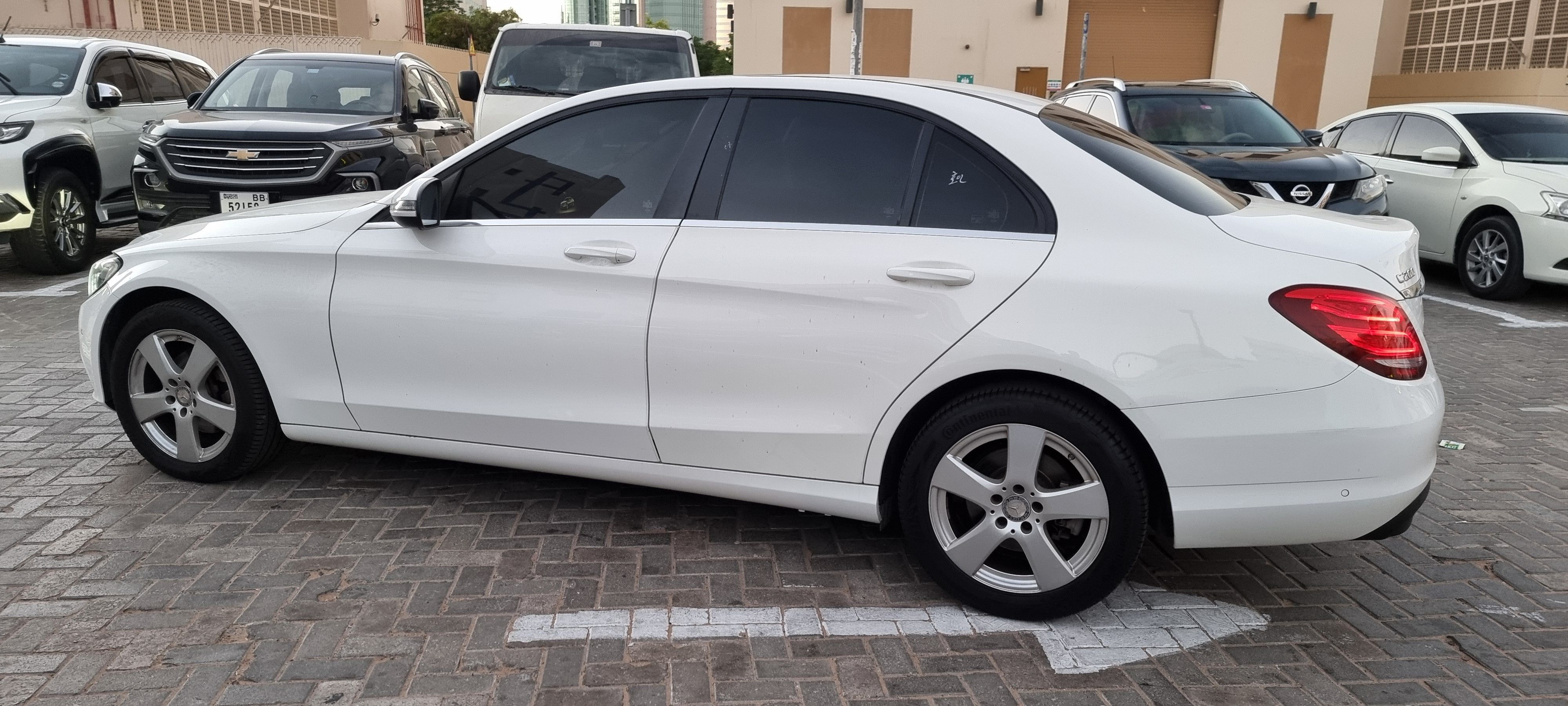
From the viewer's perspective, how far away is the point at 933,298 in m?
3.15

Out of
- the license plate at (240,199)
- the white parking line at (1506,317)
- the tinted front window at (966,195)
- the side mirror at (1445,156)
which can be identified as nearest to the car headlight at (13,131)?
the license plate at (240,199)

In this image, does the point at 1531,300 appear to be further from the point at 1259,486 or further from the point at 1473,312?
the point at 1259,486

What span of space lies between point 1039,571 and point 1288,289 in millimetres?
1065

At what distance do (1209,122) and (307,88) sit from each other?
25.7 feet

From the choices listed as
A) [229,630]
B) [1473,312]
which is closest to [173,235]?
[229,630]

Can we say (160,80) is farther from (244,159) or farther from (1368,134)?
(1368,134)

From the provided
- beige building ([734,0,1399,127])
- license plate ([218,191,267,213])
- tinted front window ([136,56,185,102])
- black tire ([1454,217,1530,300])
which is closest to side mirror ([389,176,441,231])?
license plate ([218,191,267,213])

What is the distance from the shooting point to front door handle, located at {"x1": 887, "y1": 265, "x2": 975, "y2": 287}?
312cm

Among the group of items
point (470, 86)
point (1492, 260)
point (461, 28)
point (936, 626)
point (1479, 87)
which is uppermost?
point (461, 28)

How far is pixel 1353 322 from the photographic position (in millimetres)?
2887

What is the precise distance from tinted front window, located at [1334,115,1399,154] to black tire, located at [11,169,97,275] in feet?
39.8

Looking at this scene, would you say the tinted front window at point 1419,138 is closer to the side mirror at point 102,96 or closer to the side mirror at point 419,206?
the side mirror at point 419,206

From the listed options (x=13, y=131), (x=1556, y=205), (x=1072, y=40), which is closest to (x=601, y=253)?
(x=13, y=131)

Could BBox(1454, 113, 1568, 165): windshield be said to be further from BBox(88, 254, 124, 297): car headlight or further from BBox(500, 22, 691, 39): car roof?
BBox(88, 254, 124, 297): car headlight
